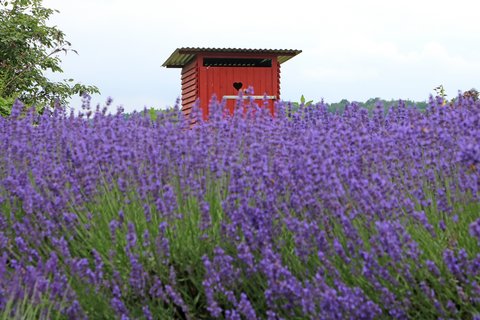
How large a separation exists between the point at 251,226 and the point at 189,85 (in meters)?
14.5

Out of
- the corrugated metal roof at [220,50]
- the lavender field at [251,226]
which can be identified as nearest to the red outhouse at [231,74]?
the corrugated metal roof at [220,50]

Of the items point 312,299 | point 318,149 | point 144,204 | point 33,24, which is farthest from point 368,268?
point 33,24

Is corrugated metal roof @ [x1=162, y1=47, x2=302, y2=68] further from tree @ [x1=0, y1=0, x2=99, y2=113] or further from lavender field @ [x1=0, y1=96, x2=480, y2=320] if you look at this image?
lavender field @ [x1=0, y1=96, x2=480, y2=320]

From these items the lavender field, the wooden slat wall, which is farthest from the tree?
the lavender field

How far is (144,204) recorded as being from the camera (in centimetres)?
317

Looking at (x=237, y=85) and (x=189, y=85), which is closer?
(x=237, y=85)

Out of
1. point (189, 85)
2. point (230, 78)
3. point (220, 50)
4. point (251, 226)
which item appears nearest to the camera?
point (251, 226)

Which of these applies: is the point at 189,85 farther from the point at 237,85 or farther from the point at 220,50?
the point at 237,85

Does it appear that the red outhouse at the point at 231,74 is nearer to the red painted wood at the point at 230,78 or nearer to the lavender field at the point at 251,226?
the red painted wood at the point at 230,78

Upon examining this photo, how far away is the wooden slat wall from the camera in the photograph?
15.8 m

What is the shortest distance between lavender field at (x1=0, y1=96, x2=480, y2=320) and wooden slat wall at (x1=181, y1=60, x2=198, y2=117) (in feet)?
39.4

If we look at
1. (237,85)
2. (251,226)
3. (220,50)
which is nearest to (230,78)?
(237,85)

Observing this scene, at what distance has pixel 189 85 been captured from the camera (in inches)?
674

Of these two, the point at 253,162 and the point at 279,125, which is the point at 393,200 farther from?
the point at 279,125
